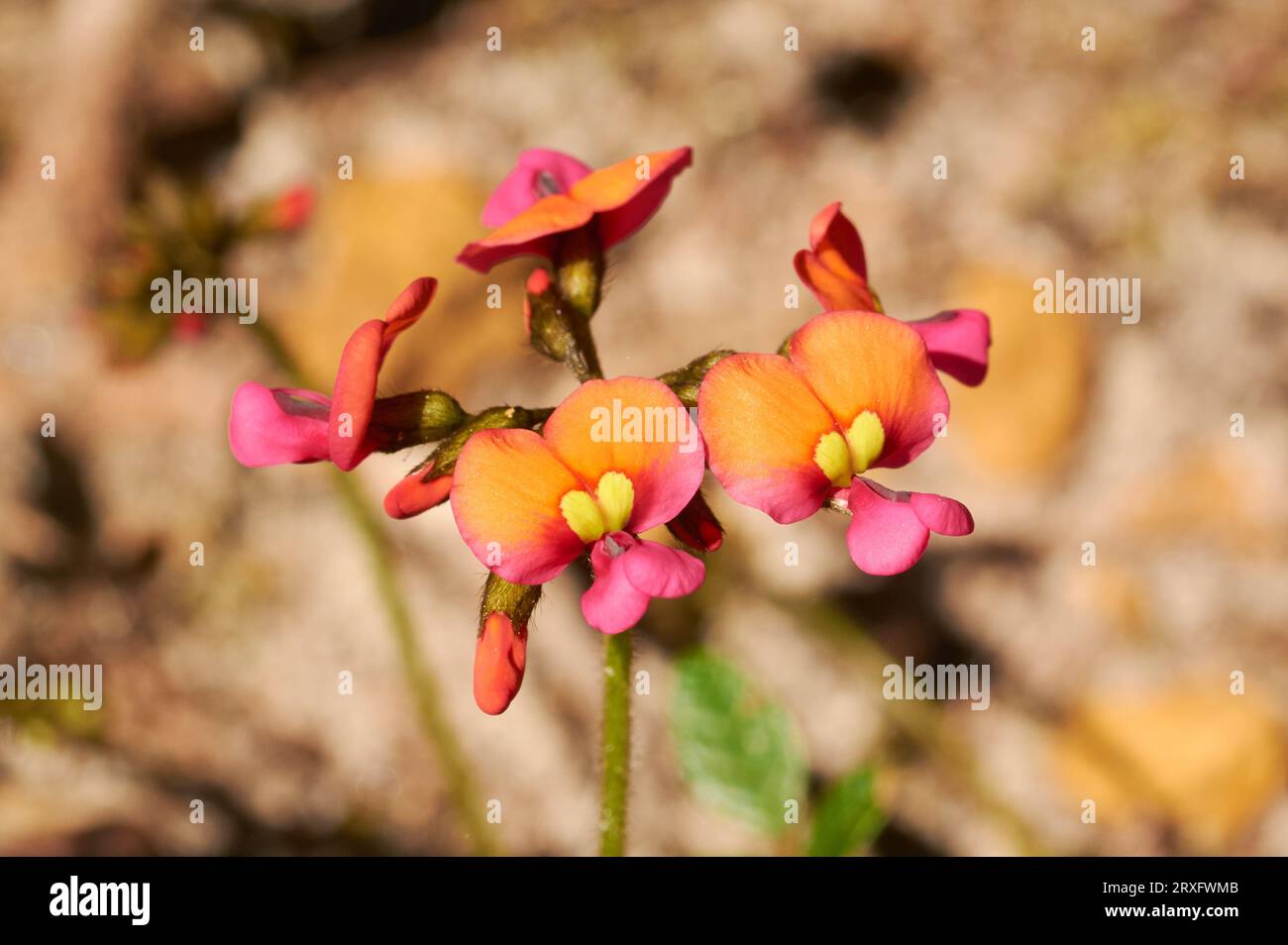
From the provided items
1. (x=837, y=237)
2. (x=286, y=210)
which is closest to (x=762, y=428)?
(x=837, y=237)

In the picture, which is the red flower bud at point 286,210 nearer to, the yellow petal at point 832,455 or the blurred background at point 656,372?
the blurred background at point 656,372

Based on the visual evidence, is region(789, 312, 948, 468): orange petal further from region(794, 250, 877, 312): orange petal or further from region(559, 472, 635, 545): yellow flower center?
region(559, 472, 635, 545): yellow flower center

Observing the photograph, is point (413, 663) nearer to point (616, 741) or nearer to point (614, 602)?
point (616, 741)

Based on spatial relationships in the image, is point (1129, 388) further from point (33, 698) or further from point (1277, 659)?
point (33, 698)

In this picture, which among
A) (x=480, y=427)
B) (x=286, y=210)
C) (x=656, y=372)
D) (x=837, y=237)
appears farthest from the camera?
(x=656, y=372)

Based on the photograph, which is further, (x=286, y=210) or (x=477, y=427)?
(x=286, y=210)

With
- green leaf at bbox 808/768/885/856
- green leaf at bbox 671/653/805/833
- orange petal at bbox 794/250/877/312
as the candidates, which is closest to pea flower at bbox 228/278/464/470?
orange petal at bbox 794/250/877/312

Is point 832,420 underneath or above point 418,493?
above
